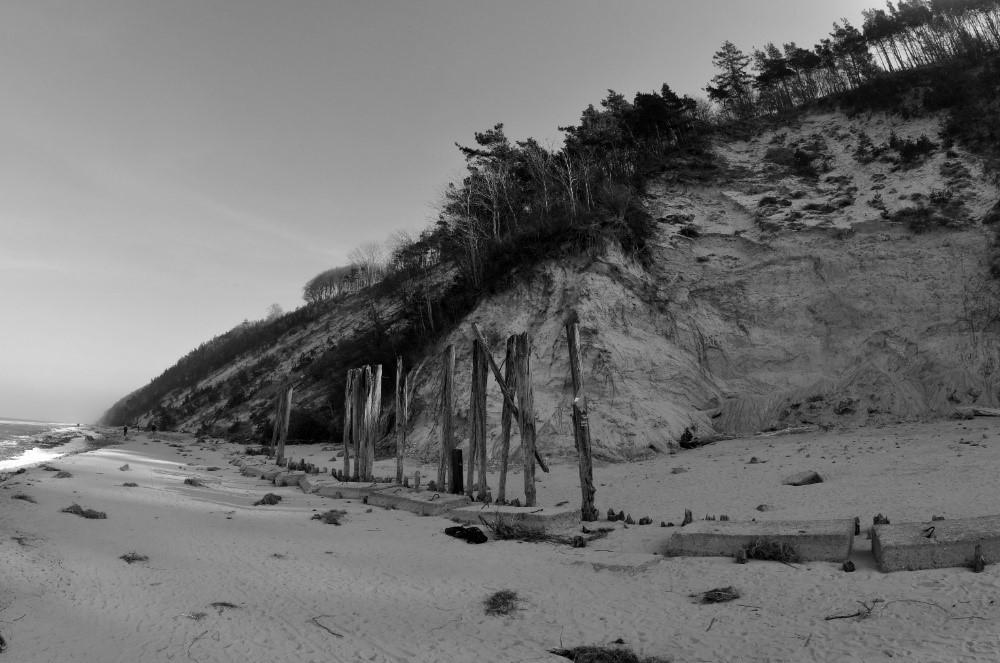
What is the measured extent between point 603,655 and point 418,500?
662 cm

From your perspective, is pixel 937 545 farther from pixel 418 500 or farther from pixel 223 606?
pixel 418 500

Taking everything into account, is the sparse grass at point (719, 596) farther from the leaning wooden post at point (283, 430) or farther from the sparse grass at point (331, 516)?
the leaning wooden post at point (283, 430)

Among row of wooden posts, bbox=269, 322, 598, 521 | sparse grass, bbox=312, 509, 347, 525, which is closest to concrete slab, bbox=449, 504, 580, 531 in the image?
row of wooden posts, bbox=269, 322, 598, 521

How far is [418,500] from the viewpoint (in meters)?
9.93

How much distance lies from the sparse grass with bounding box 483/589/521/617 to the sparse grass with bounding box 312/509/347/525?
4667 mm

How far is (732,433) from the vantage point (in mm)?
15898

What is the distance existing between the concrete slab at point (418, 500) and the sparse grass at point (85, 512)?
4.43 metres

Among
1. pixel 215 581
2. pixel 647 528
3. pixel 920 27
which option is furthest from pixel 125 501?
pixel 920 27

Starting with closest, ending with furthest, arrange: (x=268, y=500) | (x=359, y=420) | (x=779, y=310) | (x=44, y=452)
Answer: (x=268, y=500), (x=359, y=420), (x=779, y=310), (x=44, y=452)

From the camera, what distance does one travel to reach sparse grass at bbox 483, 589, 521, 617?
4723mm

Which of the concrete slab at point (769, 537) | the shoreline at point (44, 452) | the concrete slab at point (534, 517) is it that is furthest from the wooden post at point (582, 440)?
the shoreline at point (44, 452)

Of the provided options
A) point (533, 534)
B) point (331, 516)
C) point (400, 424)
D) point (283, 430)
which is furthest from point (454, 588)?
point (283, 430)

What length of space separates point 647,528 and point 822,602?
3.18 m

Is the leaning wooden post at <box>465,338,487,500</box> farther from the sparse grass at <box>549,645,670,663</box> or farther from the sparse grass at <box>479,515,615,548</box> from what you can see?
the sparse grass at <box>549,645,670,663</box>
